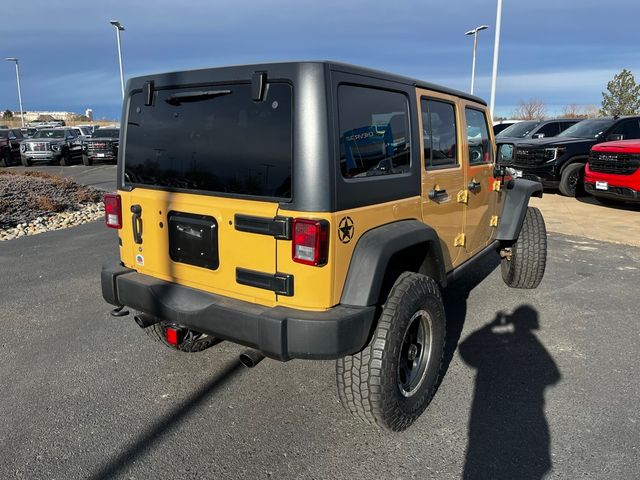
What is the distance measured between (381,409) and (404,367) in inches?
16.8

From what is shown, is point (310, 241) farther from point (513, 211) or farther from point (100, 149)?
point (100, 149)

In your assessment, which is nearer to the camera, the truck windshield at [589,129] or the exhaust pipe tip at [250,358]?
the exhaust pipe tip at [250,358]

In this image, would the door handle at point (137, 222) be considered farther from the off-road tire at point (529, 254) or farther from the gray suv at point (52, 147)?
the gray suv at point (52, 147)

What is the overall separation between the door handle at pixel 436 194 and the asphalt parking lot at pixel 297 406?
1.23 meters

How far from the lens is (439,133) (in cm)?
347

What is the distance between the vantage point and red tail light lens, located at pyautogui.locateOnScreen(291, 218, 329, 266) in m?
2.34

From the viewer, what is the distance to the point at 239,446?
266 cm

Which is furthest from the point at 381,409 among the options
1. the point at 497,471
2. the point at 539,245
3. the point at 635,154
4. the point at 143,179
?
the point at 635,154

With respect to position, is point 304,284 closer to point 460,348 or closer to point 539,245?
point 460,348

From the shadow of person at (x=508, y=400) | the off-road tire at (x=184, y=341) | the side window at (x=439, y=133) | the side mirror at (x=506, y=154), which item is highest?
the side window at (x=439, y=133)

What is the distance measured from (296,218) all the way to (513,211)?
10.3 feet

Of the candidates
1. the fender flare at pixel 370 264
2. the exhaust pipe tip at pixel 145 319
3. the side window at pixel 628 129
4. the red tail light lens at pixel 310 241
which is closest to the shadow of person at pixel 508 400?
the fender flare at pixel 370 264

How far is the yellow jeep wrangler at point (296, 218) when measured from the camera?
2.40 meters

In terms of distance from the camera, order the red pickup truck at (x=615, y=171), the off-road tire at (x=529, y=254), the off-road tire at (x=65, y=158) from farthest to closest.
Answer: the off-road tire at (x=65, y=158)
the red pickup truck at (x=615, y=171)
the off-road tire at (x=529, y=254)
